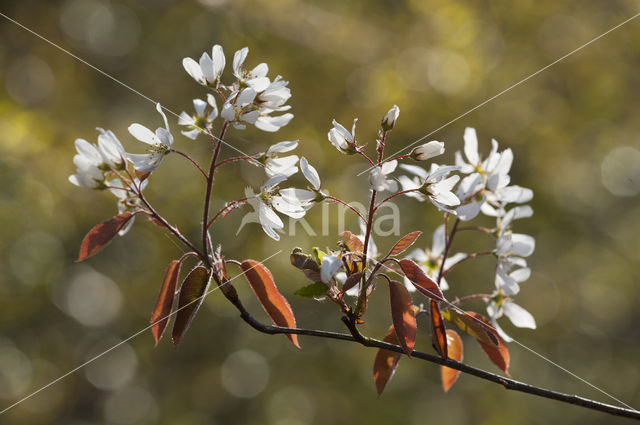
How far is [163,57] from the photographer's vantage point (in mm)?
5469

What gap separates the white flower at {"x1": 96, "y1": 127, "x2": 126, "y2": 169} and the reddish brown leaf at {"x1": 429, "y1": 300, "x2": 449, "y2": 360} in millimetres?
631

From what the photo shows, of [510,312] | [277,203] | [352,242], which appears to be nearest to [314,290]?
[352,242]

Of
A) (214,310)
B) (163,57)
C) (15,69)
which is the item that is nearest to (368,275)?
(214,310)

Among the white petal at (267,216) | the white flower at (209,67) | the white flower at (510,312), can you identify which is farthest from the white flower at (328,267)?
the white flower at (510,312)

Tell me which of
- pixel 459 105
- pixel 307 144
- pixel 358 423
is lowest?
pixel 358 423

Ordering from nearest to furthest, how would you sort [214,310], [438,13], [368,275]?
[368,275] < [214,310] < [438,13]

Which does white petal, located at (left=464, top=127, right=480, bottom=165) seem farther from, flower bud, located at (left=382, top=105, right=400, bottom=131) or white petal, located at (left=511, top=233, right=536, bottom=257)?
flower bud, located at (left=382, top=105, right=400, bottom=131)

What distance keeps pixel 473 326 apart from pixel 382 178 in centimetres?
33

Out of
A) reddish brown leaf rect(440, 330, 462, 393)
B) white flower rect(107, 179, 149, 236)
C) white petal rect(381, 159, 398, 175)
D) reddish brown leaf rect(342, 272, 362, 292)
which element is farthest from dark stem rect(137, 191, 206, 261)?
reddish brown leaf rect(440, 330, 462, 393)

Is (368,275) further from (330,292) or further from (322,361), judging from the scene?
(322,361)

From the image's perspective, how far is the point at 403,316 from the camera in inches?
39.4

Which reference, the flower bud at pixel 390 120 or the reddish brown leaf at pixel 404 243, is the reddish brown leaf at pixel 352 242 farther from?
the flower bud at pixel 390 120

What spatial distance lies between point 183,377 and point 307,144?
213 centimetres

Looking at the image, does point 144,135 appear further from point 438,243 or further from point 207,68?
point 438,243
